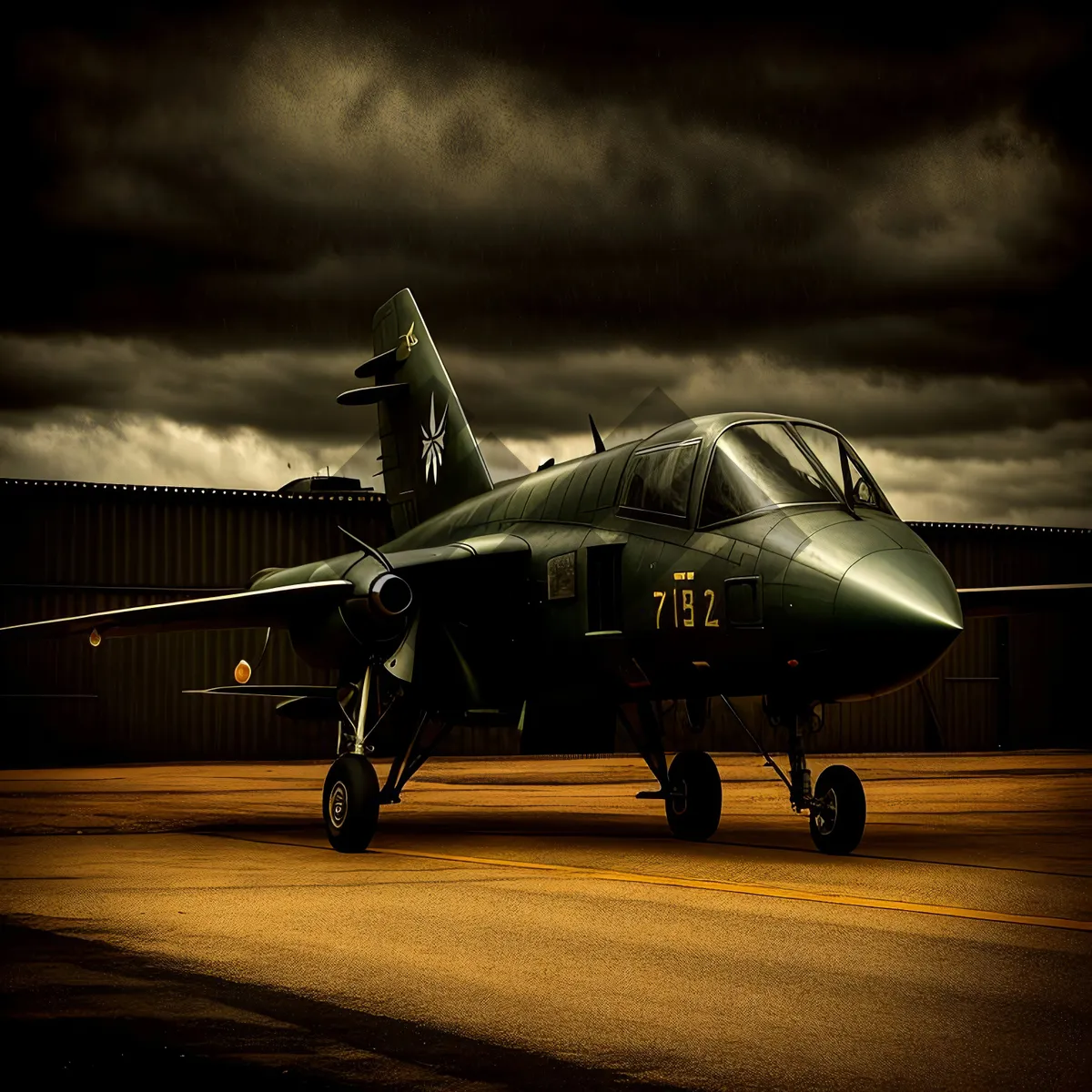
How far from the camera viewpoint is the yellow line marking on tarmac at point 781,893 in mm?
7900

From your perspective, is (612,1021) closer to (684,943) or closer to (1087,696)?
(684,943)

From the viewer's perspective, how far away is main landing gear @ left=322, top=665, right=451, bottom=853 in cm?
1184

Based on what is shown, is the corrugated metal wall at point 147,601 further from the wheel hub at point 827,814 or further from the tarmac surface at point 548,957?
the wheel hub at point 827,814

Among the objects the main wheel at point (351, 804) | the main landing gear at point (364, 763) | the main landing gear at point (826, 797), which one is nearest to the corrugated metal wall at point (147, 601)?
the main landing gear at point (364, 763)

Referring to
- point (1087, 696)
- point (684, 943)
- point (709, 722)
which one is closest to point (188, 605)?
point (684, 943)

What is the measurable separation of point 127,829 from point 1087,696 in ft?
108

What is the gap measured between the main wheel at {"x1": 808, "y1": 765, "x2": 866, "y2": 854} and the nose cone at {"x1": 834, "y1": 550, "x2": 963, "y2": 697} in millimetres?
→ 1330

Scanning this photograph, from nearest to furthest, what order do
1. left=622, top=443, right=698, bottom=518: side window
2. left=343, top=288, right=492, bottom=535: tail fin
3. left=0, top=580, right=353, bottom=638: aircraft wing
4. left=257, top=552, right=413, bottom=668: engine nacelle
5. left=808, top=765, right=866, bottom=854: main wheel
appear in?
1. left=808, top=765, right=866, bottom=854: main wheel
2. left=622, top=443, right=698, bottom=518: side window
3. left=257, top=552, right=413, bottom=668: engine nacelle
4. left=0, top=580, right=353, bottom=638: aircraft wing
5. left=343, top=288, right=492, bottom=535: tail fin

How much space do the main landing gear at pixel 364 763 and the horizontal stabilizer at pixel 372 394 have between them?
4.59 m

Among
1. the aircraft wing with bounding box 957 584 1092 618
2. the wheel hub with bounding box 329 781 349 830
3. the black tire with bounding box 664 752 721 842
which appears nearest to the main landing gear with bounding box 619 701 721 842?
the black tire with bounding box 664 752 721 842

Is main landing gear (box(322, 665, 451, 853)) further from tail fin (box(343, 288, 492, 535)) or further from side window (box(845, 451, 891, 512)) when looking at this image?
side window (box(845, 451, 891, 512))

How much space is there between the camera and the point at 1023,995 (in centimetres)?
582

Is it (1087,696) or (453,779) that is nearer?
(453,779)

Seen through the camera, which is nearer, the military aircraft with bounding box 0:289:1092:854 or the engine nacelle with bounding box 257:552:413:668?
the military aircraft with bounding box 0:289:1092:854
